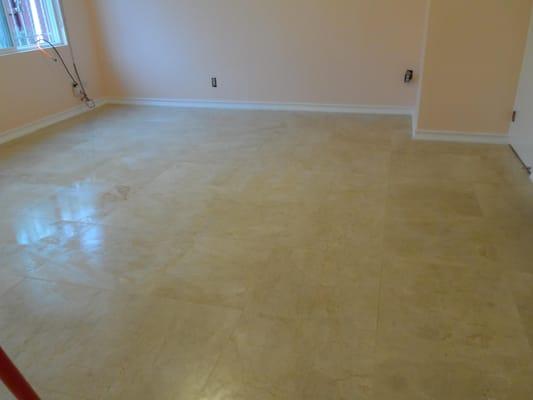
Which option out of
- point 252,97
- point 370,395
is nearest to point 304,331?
point 370,395

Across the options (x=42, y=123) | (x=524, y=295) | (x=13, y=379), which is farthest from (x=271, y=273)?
(x=42, y=123)

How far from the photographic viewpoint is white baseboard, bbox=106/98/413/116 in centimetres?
463

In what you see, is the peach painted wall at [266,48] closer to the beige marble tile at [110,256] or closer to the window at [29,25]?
the window at [29,25]

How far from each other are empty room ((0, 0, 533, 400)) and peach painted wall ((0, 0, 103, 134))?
0.02 meters

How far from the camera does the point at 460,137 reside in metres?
3.77

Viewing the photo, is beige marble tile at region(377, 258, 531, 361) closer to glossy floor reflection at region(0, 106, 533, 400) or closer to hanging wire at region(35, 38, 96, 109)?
glossy floor reflection at region(0, 106, 533, 400)

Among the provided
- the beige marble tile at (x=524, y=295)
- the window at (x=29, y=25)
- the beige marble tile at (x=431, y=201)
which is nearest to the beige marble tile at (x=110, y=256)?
the beige marble tile at (x=431, y=201)

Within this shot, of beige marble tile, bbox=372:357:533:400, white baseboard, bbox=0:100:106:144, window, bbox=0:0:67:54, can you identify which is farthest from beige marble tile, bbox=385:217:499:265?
window, bbox=0:0:67:54

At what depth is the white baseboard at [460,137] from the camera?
12.1ft

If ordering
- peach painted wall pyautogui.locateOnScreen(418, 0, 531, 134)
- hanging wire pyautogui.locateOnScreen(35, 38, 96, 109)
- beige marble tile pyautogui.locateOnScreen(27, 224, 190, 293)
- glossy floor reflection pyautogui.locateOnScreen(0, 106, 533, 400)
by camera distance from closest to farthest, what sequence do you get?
glossy floor reflection pyautogui.locateOnScreen(0, 106, 533, 400) < beige marble tile pyautogui.locateOnScreen(27, 224, 190, 293) < peach painted wall pyautogui.locateOnScreen(418, 0, 531, 134) < hanging wire pyautogui.locateOnScreen(35, 38, 96, 109)

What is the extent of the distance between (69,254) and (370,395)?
1626 mm

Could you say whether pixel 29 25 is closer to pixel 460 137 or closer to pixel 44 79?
pixel 44 79

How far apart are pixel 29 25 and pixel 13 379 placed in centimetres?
431

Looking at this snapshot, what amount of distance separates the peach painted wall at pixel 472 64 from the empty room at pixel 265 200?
15mm
